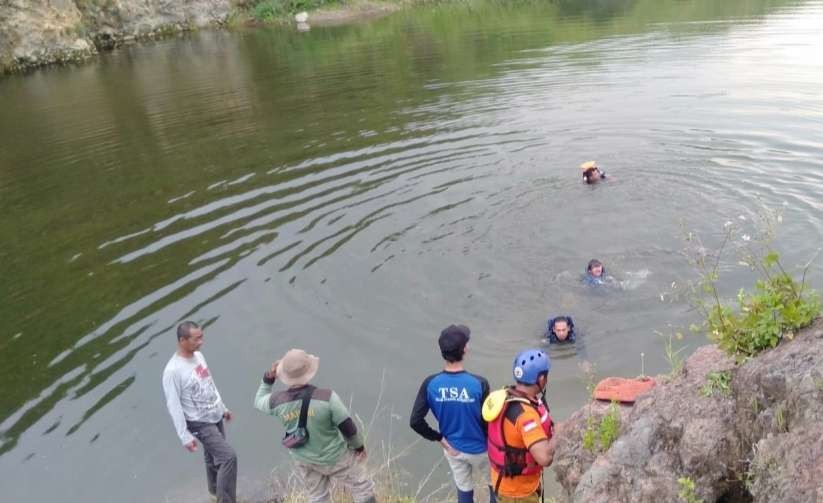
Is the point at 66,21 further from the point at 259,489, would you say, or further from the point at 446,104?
the point at 259,489

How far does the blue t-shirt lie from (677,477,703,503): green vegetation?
1.66 meters

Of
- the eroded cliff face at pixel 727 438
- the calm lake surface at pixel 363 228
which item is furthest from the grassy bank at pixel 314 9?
the eroded cliff face at pixel 727 438

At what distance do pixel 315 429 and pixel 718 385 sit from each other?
3.50 m

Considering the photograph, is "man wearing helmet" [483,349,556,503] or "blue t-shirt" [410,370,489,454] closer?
"man wearing helmet" [483,349,556,503]

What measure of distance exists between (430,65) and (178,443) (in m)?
26.1

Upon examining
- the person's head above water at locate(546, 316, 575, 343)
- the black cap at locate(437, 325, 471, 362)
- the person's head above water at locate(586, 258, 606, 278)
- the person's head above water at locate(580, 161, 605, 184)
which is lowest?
the person's head above water at locate(546, 316, 575, 343)

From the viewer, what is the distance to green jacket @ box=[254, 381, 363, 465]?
19.9 feet

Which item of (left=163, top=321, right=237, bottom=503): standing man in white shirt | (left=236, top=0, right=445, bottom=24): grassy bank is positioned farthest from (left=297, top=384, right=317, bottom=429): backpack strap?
(left=236, top=0, right=445, bottom=24): grassy bank

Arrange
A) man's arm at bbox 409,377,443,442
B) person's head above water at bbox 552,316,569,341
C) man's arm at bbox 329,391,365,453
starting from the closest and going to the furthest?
man's arm at bbox 409,377,443,442, man's arm at bbox 329,391,365,453, person's head above water at bbox 552,316,569,341

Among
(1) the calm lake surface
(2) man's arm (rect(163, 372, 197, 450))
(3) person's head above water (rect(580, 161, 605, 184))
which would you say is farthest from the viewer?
(3) person's head above water (rect(580, 161, 605, 184))

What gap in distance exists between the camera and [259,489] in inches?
316

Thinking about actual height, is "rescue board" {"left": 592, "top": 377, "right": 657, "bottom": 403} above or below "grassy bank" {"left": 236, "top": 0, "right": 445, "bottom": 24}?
below

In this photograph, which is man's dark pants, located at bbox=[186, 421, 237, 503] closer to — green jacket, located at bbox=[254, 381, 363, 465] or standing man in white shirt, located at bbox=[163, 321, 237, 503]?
standing man in white shirt, located at bbox=[163, 321, 237, 503]

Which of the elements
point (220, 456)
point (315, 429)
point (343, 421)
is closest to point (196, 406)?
point (220, 456)
